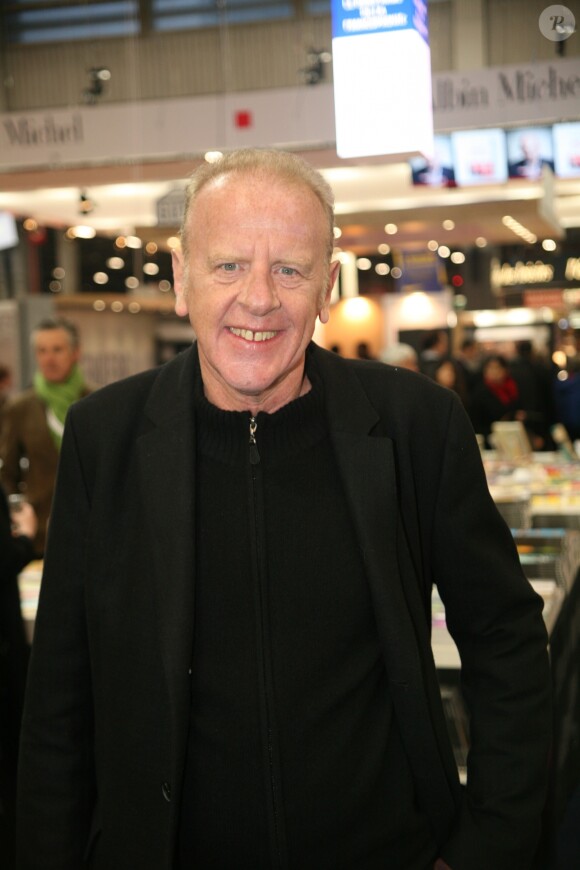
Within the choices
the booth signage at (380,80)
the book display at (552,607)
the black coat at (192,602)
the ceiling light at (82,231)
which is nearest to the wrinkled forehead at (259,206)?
the black coat at (192,602)

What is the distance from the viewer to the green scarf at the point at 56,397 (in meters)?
5.05

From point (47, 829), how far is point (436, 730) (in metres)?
0.66

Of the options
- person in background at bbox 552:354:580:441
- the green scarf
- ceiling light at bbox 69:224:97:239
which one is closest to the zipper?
the green scarf

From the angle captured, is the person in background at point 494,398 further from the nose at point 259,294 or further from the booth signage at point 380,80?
the nose at point 259,294

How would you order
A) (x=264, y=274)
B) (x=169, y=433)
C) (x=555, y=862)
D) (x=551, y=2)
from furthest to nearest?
(x=551, y=2) → (x=555, y=862) → (x=169, y=433) → (x=264, y=274)

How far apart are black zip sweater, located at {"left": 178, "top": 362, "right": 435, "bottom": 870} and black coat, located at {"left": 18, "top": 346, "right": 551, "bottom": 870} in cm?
5

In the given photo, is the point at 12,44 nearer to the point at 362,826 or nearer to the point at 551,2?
the point at 551,2

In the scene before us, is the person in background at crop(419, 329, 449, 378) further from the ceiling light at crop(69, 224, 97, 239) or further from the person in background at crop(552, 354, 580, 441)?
the ceiling light at crop(69, 224, 97, 239)

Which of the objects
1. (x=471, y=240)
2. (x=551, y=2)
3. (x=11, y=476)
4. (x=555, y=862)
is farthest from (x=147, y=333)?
(x=555, y=862)

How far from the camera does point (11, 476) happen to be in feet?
16.9

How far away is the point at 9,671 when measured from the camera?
2.76 m

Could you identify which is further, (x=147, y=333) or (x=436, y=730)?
(x=147, y=333)

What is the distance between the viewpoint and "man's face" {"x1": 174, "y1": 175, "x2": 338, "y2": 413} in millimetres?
1539

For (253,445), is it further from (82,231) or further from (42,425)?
(82,231)
